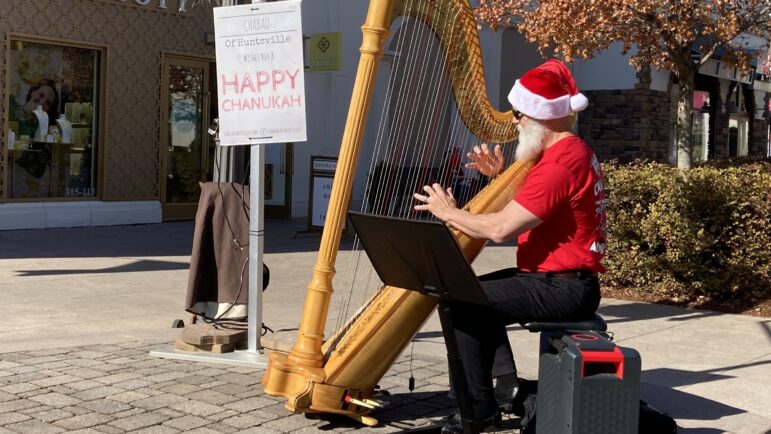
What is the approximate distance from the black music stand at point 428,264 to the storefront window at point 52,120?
10.9 meters

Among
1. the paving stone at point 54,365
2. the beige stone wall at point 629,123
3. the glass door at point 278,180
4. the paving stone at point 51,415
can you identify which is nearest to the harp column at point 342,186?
the paving stone at point 51,415

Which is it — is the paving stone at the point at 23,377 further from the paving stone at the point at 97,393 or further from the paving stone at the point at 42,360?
the paving stone at the point at 97,393

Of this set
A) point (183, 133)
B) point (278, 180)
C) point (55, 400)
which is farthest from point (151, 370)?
point (278, 180)

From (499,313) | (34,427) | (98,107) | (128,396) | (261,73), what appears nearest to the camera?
(499,313)

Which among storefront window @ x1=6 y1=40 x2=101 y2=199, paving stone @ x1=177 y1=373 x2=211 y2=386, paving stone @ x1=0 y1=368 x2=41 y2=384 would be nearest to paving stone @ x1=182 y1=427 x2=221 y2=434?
paving stone @ x1=177 y1=373 x2=211 y2=386

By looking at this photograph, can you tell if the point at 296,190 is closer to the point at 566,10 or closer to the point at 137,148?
the point at 137,148

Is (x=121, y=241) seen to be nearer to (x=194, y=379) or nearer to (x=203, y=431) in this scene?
(x=194, y=379)

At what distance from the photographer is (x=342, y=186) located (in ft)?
16.0

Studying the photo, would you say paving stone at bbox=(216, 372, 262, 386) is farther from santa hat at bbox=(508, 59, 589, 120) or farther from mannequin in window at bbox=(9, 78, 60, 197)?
mannequin in window at bbox=(9, 78, 60, 197)

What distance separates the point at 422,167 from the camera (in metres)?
5.90

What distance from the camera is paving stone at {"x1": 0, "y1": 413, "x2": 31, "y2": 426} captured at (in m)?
4.93

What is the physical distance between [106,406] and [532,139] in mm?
2562

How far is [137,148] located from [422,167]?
10.4m

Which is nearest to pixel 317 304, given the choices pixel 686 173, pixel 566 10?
pixel 686 173
